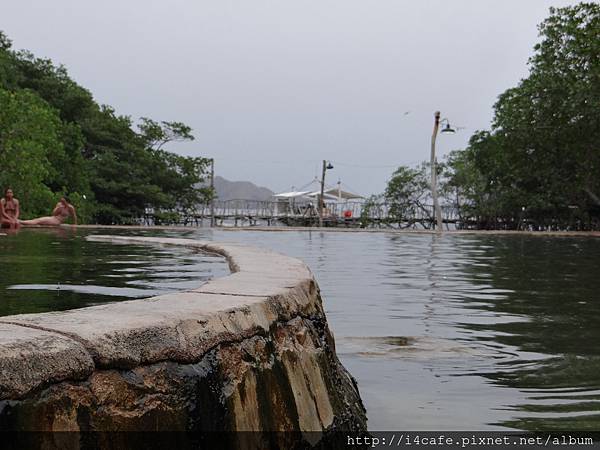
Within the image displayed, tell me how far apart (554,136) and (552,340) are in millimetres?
24035

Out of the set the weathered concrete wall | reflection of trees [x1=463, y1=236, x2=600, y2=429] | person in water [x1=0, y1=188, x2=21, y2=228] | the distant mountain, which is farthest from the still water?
the distant mountain

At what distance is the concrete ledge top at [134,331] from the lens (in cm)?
169

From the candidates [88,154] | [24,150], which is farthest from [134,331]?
[88,154]

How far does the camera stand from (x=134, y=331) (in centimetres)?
198

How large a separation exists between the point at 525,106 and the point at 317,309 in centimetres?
2615

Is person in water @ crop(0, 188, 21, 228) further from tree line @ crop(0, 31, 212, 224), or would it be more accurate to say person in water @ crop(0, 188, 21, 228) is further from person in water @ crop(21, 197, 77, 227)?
tree line @ crop(0, 31, 212, 224)

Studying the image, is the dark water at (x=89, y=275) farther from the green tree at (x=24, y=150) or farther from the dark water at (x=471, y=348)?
the green tree at (x=24, y=150)

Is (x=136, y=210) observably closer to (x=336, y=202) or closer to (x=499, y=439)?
(x=336, y=202)

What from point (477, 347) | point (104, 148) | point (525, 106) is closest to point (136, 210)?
point (104, 148)

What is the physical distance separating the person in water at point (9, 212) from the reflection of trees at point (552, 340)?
968 cm

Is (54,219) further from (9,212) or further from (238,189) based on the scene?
(238,189)

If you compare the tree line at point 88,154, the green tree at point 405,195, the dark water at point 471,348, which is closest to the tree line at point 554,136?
the green tree at point 405,195

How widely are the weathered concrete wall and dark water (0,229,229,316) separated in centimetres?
101

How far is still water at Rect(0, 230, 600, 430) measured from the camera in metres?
3.25
